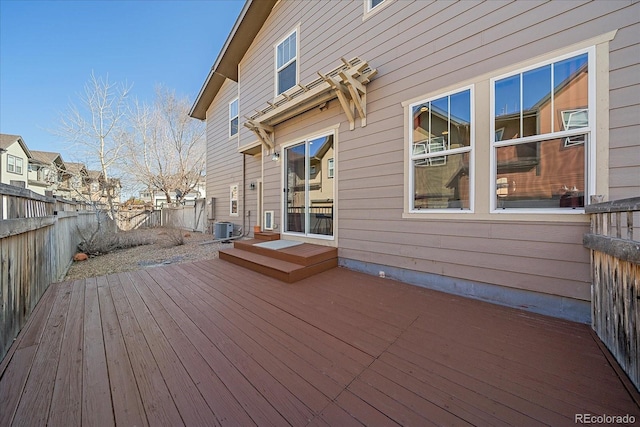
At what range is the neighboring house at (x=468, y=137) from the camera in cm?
227

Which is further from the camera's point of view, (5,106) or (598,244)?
(5,106)

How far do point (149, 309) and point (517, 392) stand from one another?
11.1 feet

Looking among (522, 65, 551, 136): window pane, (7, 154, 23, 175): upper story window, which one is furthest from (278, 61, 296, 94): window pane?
(7, 154, 23, 175): upper story window

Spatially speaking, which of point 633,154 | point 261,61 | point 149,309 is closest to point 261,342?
point 149,309

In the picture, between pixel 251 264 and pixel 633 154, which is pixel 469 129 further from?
pixel 251 264

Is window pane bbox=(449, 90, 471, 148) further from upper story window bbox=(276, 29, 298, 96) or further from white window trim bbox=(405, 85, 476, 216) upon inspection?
upper story window bbox=(276, 29, 298, 96)

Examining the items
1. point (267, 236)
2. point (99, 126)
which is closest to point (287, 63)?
point (267, 236)

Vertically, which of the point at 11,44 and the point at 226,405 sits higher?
the point at 11,44

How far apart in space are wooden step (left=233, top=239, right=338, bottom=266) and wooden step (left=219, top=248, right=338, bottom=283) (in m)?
0.06

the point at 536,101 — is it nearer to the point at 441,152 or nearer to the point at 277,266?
the point at 441,152

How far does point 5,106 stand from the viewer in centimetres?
1400

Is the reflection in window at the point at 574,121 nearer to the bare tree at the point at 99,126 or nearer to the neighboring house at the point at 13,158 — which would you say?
the bare tree at the point at 99,126

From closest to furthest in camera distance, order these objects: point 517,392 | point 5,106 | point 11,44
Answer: point 517,392, point 11,44, point 5,106

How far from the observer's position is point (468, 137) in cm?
299
